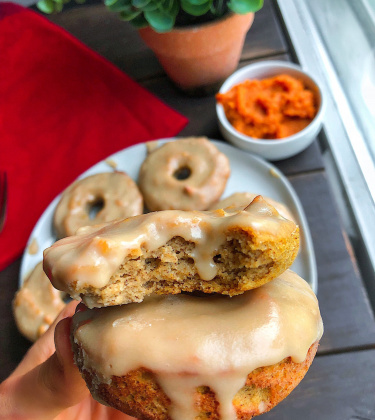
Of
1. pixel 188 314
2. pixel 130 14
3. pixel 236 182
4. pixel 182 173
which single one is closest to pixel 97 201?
pixel 182 173

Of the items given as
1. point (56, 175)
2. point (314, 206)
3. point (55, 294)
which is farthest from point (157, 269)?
point (56, 175)

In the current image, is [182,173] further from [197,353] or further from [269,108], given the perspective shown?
[197,353]

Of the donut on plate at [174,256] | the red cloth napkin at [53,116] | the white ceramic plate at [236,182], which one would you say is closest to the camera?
the donut on plate at [174,256]

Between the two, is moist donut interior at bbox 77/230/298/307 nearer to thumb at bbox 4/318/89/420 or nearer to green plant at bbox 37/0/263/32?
thumb at bbox 4/318/89/420

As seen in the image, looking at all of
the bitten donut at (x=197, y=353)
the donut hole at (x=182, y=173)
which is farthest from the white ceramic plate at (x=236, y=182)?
the bitten donut at (x=197, y=353)

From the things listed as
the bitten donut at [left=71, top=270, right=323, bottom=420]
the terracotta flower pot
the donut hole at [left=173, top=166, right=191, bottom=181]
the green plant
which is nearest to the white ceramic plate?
the donut hole at [left=173, top=166, right=191, bottom=181]

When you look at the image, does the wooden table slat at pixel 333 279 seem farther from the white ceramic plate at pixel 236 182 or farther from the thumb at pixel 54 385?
A: the thumb at pixel 54 385
